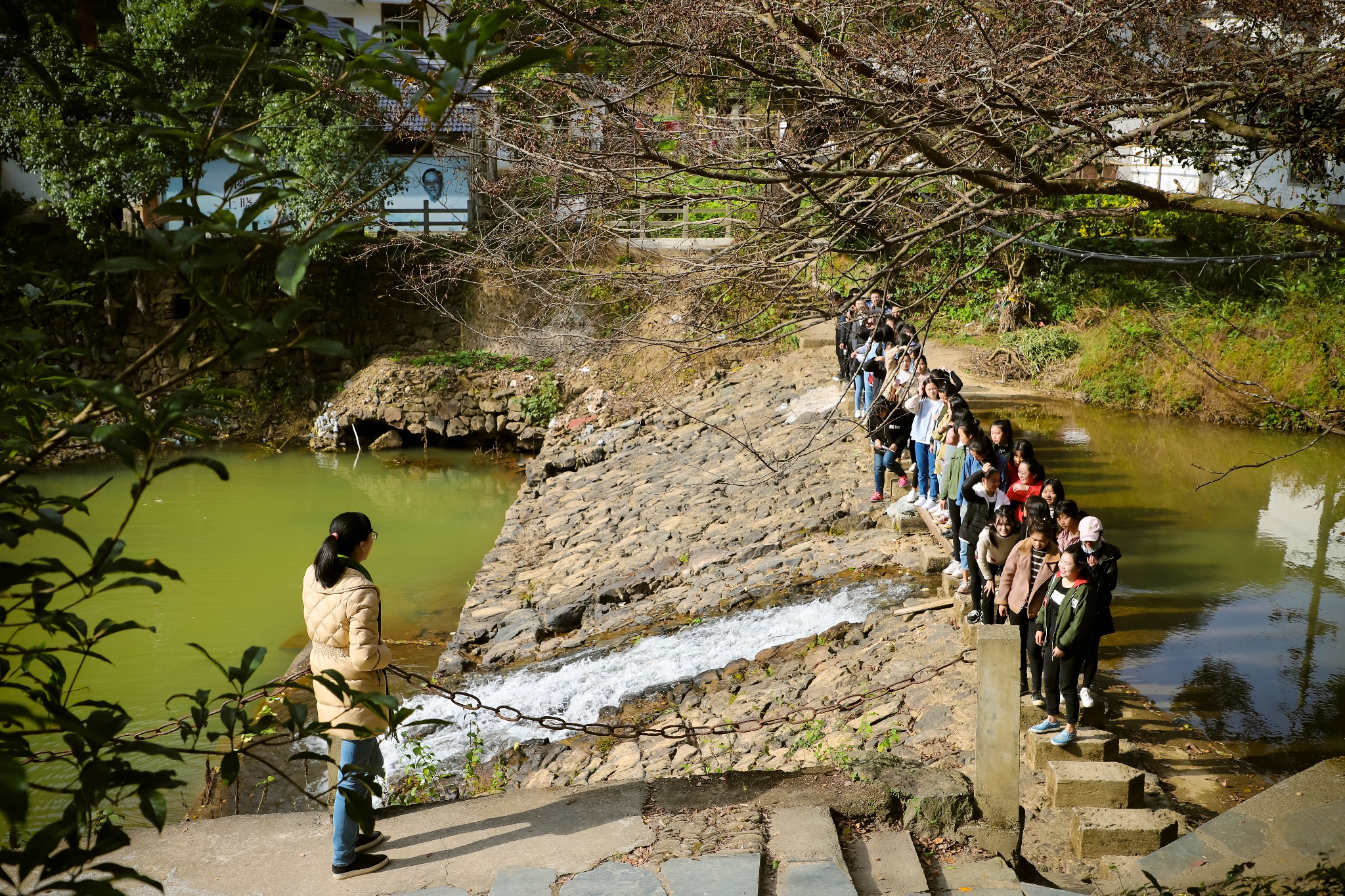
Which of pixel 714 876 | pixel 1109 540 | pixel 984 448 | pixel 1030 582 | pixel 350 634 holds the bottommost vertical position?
pixel 714 876

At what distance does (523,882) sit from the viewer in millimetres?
3914

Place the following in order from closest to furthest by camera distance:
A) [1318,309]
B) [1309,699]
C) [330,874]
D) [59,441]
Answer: [59,441] < [330,874] < [1309,699] < [1318,309]

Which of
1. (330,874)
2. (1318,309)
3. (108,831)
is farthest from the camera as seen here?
(1318,309)

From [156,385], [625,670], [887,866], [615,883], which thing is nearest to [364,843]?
[615,883]

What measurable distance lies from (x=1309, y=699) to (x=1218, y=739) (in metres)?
1.42

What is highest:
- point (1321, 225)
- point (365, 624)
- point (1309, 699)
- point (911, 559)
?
point (1321, 225)

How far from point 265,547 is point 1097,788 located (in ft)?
40.9

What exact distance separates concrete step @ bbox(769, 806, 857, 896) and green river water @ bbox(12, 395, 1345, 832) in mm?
3071

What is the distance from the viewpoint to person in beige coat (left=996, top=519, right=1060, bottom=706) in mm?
5910

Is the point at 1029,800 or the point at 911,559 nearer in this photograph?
the point at 1029,800

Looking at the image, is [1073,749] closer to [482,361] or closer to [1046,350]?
[1046,350]

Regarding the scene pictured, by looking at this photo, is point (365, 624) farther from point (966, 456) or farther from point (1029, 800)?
point (966, 456)

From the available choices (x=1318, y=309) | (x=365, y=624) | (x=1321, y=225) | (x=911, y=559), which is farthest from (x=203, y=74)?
(x=1318, y=309)

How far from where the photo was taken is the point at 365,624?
4.28 m
